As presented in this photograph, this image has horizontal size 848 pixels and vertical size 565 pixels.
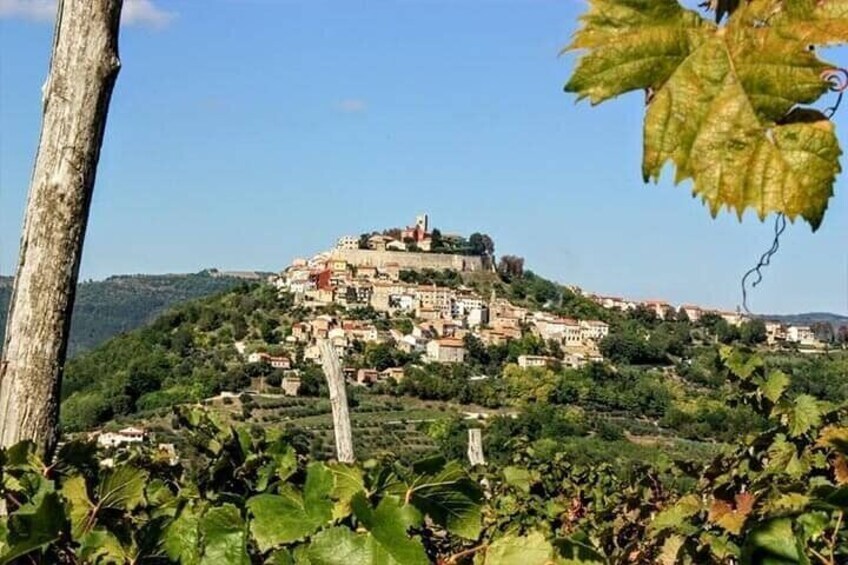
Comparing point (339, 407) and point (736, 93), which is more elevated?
point (736, 93)

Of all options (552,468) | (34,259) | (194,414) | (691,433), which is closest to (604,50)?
(34,259)

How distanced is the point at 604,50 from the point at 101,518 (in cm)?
137

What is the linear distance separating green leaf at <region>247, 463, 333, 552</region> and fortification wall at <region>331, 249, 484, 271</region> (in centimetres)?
8246

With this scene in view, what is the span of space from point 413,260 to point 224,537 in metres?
85.6

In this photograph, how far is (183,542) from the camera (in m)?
1.54

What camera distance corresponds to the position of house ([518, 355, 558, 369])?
2334 inches

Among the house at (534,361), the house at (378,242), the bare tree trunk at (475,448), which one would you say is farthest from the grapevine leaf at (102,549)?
the house at (378,242)

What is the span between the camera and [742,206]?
60 cm

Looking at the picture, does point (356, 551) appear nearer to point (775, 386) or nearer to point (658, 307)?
point (775, 386)

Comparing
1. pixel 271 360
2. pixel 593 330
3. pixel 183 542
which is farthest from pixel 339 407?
pixel 593 330

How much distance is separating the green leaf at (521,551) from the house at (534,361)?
57649mm

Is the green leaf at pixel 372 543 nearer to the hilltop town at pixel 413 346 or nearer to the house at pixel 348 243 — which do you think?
the hilltop town at pixel 413 346

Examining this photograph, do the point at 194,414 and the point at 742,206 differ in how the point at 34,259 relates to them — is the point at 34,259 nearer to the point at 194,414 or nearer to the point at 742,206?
the point at 194,414

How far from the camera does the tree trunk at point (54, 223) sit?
2.17 m
